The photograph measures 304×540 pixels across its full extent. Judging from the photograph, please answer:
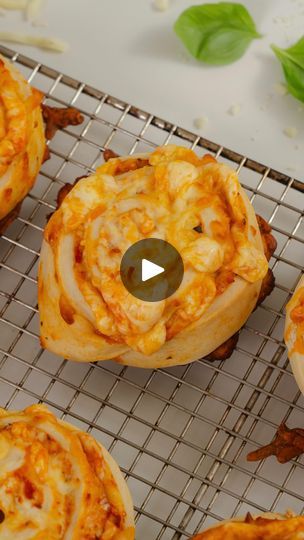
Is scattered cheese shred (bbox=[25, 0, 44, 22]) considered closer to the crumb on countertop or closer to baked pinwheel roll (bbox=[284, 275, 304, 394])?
the crumb on countertop

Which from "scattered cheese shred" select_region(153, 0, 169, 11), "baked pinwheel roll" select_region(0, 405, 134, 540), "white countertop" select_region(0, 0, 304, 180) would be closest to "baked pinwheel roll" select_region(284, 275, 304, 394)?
"baked pinwheel roll" select_region(0, 405, 134, 540)

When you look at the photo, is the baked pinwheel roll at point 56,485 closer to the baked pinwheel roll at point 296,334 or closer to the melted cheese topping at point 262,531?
the melted cheese topping at point 262,531

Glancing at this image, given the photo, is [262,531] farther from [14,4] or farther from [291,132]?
[14,4]

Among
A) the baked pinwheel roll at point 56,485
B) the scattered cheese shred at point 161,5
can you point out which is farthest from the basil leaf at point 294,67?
the baked pinwheel roll at point 56,485

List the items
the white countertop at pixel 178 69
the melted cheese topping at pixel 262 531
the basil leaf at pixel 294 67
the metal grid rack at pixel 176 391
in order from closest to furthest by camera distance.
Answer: the melted cheese topping at pixel 262 531 < the metal grid rack at pixel 176 391 < the basil leaf at pixel 294 67 < the white countertop at pixel 178 69

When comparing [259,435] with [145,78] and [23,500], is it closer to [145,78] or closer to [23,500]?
[23,500]

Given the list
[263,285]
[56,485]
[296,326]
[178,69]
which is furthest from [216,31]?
[56,485]
